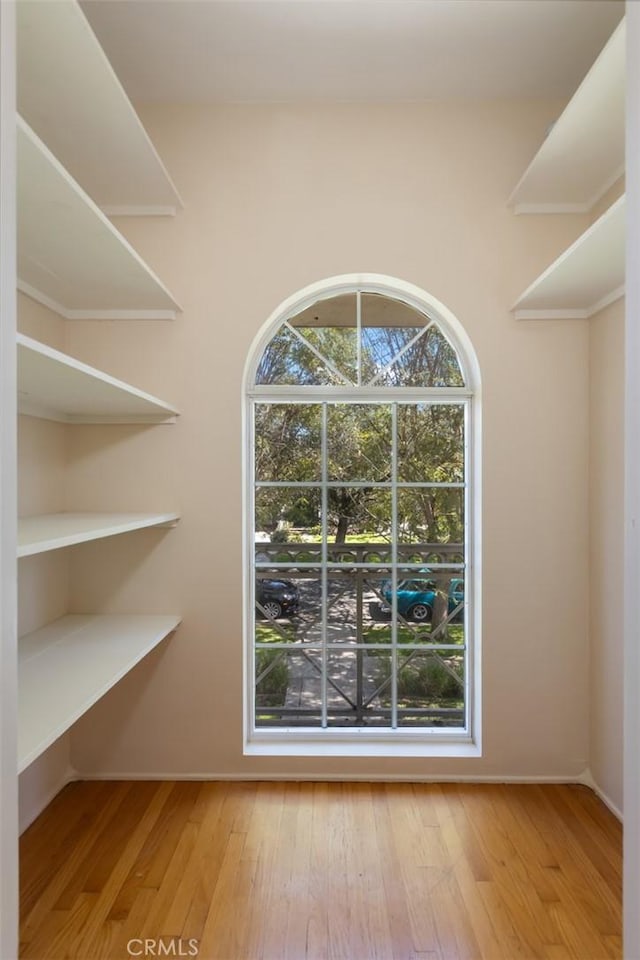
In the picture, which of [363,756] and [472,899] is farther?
[363,756]

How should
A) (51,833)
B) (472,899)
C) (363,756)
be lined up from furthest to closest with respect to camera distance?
1. (363,756)
2. (51,833)
3. (472,899)

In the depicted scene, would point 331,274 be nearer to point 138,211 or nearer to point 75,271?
point 138,211

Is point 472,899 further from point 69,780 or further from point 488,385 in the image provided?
point 488,385

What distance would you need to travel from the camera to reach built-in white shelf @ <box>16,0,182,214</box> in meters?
1.33

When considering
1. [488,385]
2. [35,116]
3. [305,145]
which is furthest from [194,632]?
[305,145]

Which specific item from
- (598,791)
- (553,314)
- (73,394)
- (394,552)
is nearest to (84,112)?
(73,394)

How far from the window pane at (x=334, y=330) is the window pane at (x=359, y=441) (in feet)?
0.51

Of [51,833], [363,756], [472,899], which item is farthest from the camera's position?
[363,756]

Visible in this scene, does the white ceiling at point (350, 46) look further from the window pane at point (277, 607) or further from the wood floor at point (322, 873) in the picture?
the wood floor at point (322, 873)

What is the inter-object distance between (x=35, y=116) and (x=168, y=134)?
72 centimetres

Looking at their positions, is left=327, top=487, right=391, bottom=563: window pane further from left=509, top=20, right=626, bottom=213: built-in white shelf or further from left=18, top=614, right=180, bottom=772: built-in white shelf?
left=509, top=20, right=626, bottom=213: built-in white shelf

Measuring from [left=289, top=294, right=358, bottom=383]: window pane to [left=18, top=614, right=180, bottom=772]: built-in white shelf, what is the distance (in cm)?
133

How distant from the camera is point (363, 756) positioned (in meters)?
2.21

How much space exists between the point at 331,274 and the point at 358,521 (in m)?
1.08
